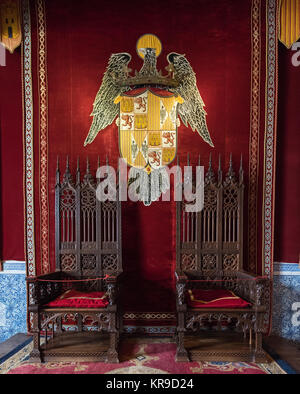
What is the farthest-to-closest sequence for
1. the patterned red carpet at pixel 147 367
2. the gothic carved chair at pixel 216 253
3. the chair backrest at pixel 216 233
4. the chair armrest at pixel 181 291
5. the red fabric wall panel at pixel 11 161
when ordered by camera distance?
the red fabric wall panel at pixel 11 161 → the chair backrest at pixel 216 233 → the gothic carved chair at pixel 216 253 → the chair armrest at pixel 181 291 → the patterned red carpet at pixel 147 367

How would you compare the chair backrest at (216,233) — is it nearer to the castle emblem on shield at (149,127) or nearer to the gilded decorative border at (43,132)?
the castle emblem on shield at (149,127)

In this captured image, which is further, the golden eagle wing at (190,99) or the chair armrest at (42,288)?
the golden eagle wing at (190,99)

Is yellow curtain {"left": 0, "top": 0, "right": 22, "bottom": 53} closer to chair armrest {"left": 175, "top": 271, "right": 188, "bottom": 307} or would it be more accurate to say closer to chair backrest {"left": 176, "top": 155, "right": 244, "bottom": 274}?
chair backrest {"left": 176, "top": 155, "right": 244, "bottom": 274}

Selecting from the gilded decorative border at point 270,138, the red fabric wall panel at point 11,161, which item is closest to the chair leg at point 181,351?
the gilded decorative border at point 270,138

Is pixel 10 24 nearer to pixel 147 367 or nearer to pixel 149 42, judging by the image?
pixel 149 42

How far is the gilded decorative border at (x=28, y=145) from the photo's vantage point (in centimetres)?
413

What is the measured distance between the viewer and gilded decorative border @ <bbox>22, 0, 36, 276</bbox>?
4.13 meters

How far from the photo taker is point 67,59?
4.14 metres

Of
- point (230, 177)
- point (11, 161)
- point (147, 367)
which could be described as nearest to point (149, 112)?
point (230, 177)

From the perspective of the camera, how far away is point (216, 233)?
3.97 metres

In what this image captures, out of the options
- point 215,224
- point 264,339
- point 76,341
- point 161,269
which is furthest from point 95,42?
point 264,339

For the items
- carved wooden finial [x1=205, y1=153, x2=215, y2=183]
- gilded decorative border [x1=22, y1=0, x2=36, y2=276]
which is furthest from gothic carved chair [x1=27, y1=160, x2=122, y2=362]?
carved wooden finial [x1=205, y1=153, x2=215, y2=183]

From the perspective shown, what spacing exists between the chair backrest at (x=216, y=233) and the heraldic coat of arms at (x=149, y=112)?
1.85 feet

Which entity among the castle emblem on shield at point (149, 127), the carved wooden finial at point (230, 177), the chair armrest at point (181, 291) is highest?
the castle emblem on shield at point (149, 127)
